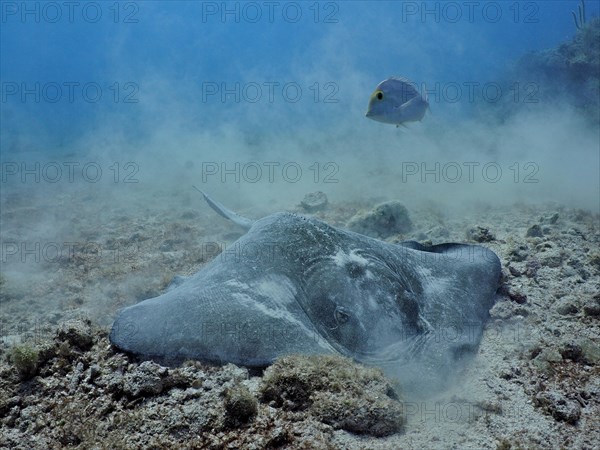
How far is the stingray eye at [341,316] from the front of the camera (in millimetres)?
3181

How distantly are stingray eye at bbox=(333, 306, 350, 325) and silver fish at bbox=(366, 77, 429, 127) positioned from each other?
2860 millimetres

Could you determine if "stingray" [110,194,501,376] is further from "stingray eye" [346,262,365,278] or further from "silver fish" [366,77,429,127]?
"silver fish" [366,77,429,127]

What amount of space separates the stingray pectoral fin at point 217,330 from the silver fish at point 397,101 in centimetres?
303

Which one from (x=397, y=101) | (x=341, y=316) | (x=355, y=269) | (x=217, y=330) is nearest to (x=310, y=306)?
(x=341, y=316)

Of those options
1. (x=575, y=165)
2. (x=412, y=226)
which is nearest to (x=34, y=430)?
(x=412, y=226)

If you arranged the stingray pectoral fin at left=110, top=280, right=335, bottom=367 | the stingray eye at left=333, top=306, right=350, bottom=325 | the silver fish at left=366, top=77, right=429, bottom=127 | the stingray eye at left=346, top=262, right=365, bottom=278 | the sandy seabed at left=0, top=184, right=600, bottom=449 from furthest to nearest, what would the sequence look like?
the silver fish at left=366, top=77, right=429, bottom=127 → the stingray eye at left=346, top=262, right=365, bottom=278 → the stingray eye at left=333, top=306, right=350, bottom=325 → the stingray pectoral fin at left=110, top=280, right=335, bottom=367 → the sandy seabed at left=0, top=184, right=600, bottom=449

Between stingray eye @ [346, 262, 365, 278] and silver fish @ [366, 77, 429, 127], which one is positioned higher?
silver fish @ [366, 77, 429, 127]

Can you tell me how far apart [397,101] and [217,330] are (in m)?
3.64

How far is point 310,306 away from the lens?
3.27 meters

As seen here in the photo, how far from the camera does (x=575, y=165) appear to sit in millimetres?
12320

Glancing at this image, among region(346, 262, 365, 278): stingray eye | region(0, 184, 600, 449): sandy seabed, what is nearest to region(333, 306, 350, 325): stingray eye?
region(346, 262, 365, 278): stingray eye

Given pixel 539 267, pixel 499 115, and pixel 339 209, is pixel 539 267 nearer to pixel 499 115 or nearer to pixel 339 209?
pixel 339 209

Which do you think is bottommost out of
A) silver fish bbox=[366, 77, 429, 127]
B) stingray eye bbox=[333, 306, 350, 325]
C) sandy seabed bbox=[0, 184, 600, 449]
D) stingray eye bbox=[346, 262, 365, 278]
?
sandy seabed bbox=[0, 184, 600, 449]

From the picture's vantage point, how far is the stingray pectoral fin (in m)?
2.81
